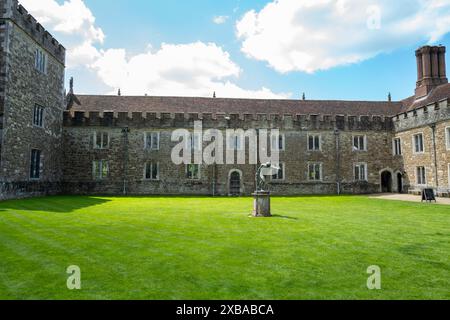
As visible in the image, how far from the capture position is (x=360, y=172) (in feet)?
88.2

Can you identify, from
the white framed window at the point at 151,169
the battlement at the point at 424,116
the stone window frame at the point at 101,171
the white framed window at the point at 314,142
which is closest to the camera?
the battlement at the point at 424,116

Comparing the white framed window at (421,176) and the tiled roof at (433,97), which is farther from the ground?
the tiled roof at (433,97)

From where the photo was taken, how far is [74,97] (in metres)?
28.7

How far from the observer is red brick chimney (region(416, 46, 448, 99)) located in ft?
88.8

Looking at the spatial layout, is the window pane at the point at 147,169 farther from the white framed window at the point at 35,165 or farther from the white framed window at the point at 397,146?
the white framed window at the point at 397,146

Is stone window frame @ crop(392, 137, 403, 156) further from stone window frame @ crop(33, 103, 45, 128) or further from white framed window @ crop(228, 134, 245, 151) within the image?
stone window frame @ crop(33, 103, 45, 128)

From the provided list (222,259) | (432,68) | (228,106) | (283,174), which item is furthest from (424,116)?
(222,259)

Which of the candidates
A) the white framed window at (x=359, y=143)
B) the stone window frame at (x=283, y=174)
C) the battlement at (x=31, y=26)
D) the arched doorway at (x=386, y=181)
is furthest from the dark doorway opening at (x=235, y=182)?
the battlement at (x=31, y=26)

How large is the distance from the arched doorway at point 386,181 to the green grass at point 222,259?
19.3 meters

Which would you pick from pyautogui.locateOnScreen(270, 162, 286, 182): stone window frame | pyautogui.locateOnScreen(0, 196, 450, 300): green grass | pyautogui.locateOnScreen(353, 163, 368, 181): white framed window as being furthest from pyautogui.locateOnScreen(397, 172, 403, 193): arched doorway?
pyautogui.locateOnScreen(0, 196, 450, 300): green grass

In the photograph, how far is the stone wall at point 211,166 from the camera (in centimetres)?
2506

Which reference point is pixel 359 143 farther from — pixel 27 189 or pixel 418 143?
pixel 27 189
